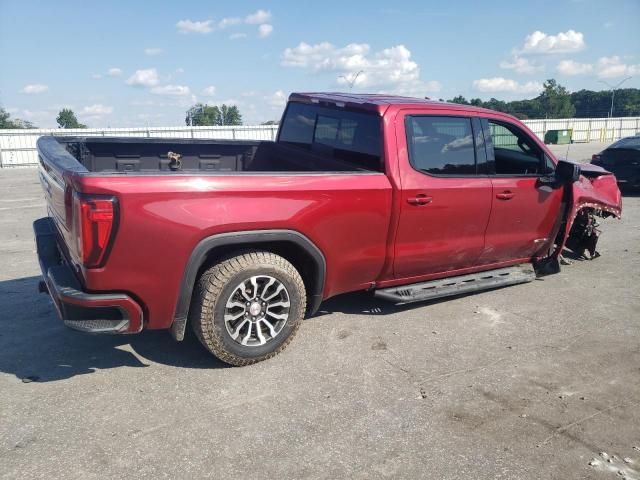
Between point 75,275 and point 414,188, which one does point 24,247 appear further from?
point 414,188

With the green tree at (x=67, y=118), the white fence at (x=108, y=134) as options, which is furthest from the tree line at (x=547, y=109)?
the white fence at (x=108, y=134)

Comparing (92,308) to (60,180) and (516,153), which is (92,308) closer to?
(60,180)

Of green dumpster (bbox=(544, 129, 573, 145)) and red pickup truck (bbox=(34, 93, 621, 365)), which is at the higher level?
green dumpster (bbox=(544, 129, 573, 145))

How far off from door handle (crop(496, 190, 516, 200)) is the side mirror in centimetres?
71

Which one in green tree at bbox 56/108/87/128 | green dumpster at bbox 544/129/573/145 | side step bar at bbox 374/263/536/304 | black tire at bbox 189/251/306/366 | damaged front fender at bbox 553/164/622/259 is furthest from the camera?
green tree at bbox 56/108/87/128

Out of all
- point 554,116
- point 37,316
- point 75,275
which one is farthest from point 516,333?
point 554,116

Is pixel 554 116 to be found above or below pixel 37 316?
above

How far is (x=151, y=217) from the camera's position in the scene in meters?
3.03

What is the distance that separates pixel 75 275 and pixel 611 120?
160 ft

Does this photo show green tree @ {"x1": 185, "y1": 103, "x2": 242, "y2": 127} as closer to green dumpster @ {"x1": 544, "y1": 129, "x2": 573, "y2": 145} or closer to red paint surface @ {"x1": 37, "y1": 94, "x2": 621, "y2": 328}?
green dumpster @ {"x1": 544, "y1": 129, "x2": 573, "y2": 145}

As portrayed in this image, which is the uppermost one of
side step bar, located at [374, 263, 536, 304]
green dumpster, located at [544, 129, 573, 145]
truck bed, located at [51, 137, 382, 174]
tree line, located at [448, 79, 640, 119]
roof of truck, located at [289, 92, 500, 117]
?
tree line, located at [448, 79, 640, 119]

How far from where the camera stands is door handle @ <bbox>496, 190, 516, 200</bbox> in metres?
4.65

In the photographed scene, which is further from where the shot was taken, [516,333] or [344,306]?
[344,306]

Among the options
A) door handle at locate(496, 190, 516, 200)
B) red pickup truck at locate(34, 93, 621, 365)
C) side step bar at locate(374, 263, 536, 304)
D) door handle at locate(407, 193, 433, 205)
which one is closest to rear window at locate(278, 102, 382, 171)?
red pickup truck at locate(34, 93, 621, 365)
